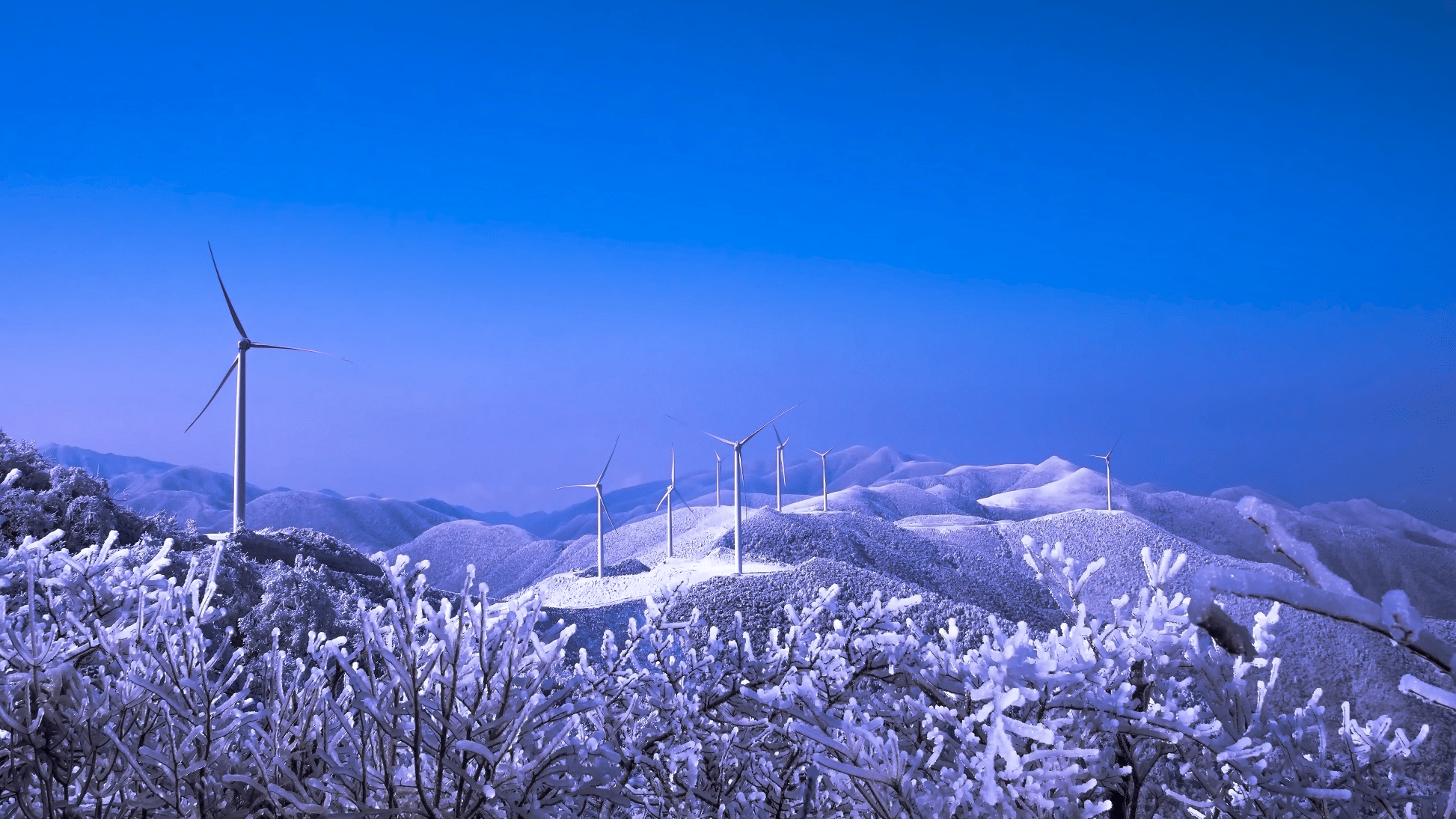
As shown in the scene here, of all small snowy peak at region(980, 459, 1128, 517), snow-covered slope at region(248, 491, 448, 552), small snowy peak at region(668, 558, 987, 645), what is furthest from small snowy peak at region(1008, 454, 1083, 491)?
small snowy peak at region(668, 558, 987, 645)

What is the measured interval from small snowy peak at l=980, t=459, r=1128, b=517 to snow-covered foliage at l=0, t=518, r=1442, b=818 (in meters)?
55.6

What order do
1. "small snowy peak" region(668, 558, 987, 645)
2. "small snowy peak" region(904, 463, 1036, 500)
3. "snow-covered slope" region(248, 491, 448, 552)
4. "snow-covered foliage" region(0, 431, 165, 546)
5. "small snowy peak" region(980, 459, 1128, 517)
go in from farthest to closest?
"small snowy peak" region(904, 463, 1036, 500) < "snow-covered slope" region(248, 491, 448, 552) < "small snowy peak" region(980, 459, 1128, 517) < "small snowy peak" region(668, 558, 987, 645) < "snow-covered foliage" region(0, 431, 165, 546)

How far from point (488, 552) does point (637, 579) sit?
25513mm

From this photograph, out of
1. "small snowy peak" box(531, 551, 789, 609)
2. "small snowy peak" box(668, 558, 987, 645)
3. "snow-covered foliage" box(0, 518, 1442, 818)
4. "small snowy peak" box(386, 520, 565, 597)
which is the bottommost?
"small snowy peak" box(386, 520, 565, 597)

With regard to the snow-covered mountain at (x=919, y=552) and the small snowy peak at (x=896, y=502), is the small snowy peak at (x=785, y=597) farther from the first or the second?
the small snowy peak at (x=896, y=502)

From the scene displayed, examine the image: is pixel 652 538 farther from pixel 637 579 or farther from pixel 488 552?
pixel 637 579

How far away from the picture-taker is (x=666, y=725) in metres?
3.19

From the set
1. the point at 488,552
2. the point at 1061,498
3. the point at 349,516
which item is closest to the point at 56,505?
the point at 488,552

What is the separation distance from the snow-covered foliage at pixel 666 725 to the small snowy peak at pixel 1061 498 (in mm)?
55619

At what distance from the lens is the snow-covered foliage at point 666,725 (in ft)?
6.80

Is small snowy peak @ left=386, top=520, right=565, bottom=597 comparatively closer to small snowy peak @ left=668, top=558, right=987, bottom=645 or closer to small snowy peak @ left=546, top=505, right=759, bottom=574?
small snowy peak @ left=546, top=505, right=759, bottom=574

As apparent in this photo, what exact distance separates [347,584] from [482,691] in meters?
13.2

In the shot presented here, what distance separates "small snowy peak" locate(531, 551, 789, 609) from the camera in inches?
895

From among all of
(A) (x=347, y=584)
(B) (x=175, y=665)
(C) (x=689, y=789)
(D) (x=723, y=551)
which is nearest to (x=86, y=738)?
(B) (x=175, y=665)
